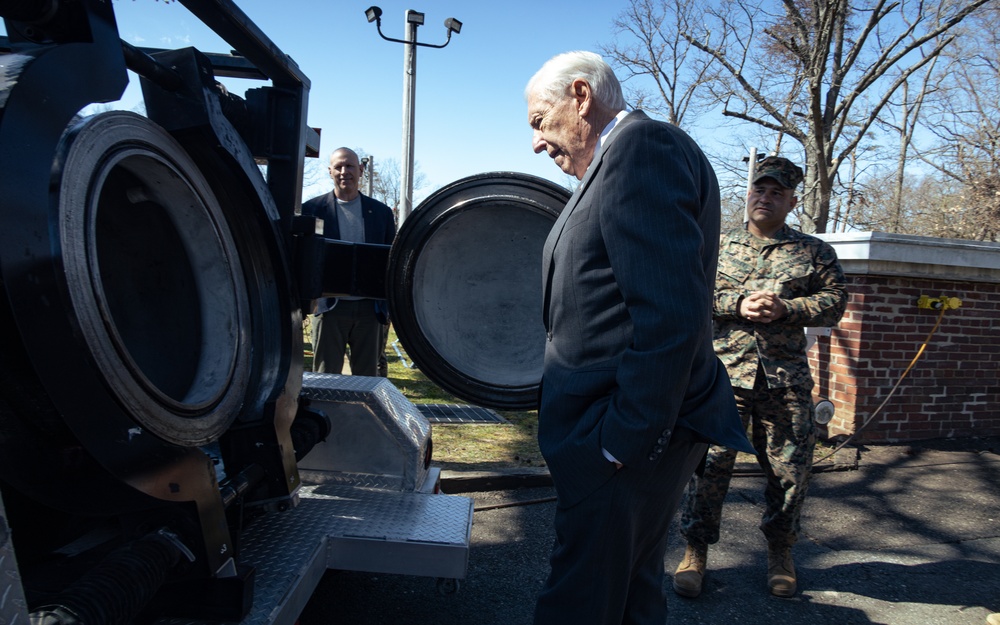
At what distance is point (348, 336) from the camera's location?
5.46 meters

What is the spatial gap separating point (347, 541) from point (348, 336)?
10.1ft

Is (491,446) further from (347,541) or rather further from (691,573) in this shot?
(347,541)

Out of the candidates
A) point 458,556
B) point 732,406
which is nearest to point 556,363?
point 732,406

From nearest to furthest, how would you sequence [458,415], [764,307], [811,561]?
[764,307], [811,561], [458,415]

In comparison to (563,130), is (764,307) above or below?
below

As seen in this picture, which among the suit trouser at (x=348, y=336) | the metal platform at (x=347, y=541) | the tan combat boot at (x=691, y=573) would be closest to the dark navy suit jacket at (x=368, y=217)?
the suit trouser at (x=348, y=336)

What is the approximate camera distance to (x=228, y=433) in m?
2.23

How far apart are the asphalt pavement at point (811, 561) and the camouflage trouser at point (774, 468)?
368 millimetres

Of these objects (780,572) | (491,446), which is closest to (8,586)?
(780,572)

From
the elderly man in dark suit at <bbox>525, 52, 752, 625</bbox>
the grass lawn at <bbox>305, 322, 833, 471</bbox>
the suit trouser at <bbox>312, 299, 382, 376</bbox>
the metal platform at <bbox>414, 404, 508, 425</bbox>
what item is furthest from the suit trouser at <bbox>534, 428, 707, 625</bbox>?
the metal platform at <bbox>414, 404, 508, 425</bbox>

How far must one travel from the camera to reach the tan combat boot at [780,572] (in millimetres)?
3439

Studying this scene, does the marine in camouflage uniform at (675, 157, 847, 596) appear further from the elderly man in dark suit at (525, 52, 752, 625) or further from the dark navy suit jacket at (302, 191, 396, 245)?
the dark navy suit jacket at (302, 191, 396, 245)

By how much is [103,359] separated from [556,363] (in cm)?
111

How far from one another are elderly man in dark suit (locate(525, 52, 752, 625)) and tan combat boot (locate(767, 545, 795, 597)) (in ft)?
5.78
